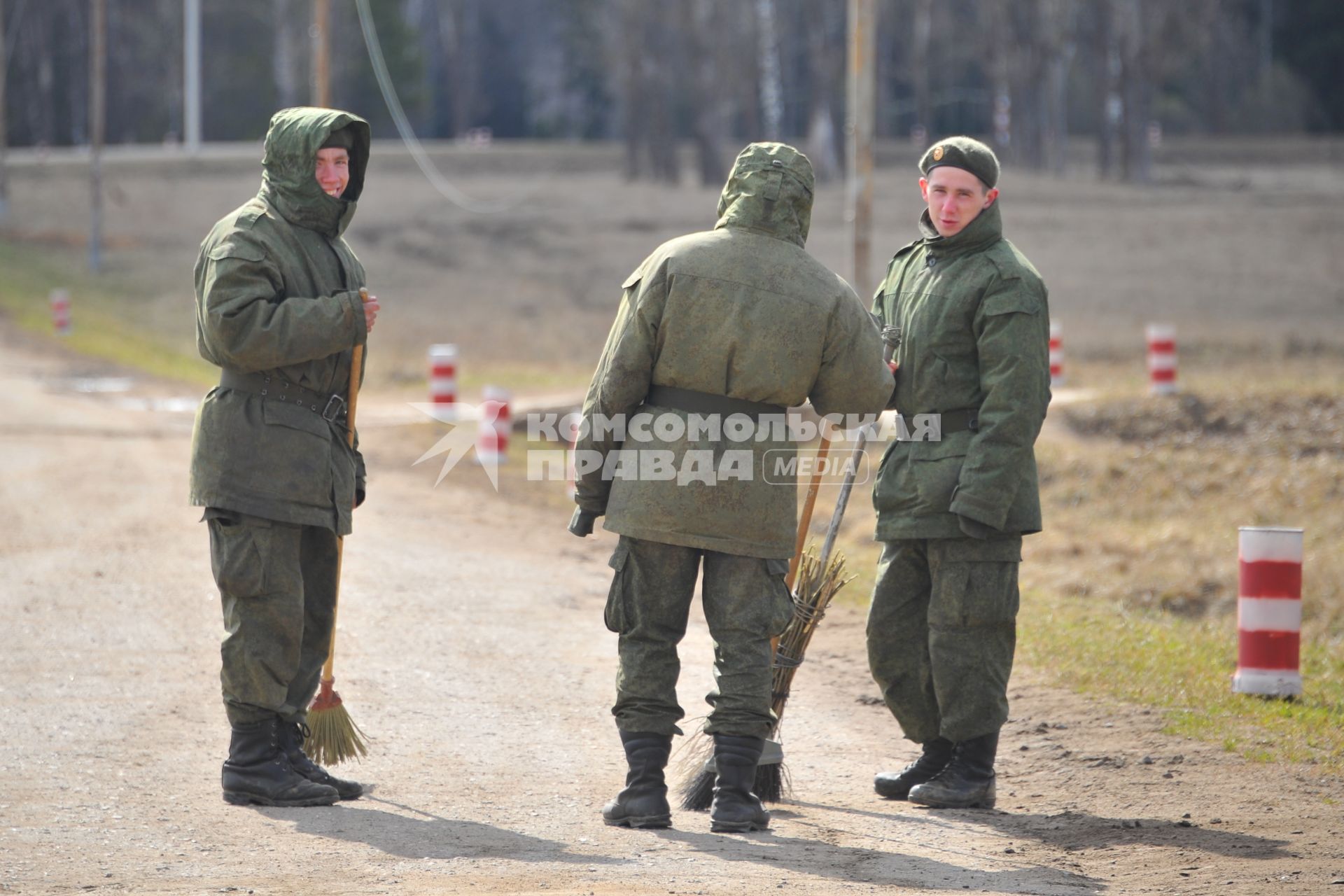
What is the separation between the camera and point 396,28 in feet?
197

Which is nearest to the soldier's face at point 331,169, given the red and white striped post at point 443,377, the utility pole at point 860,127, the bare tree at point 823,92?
the red and white striped post at point 443,377

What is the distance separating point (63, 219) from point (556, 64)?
45.3 m

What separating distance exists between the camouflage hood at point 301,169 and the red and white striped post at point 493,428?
8.80m

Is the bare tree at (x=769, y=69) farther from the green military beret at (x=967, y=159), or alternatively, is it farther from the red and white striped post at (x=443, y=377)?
the green military beret at (x=967, y=159)

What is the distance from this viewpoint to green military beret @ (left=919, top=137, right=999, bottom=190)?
523cm

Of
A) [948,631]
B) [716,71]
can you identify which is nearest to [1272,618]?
[948,631]

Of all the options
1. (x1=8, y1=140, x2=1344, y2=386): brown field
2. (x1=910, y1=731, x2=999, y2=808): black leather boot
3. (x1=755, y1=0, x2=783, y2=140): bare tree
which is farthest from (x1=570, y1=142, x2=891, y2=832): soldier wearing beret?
(x1=755, y1=0, x2=783, y2=140): bare tree

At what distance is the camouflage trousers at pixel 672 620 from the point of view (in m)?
4.86

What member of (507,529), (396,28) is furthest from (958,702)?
(396,28)

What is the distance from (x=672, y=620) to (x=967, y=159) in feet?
5.86

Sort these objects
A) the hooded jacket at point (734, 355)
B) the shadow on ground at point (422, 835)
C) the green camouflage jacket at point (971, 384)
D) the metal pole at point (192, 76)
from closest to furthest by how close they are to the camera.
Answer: the shadow on ground at point (422, 835), the hooded jacket at point (734, 355), the green camouflage jacket at point (971, 384), the metal pole at point (192, 76)

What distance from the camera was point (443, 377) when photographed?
16797 mm

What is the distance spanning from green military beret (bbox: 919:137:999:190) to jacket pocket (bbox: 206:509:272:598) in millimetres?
2434

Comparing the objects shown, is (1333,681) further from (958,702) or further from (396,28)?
(396,28)
